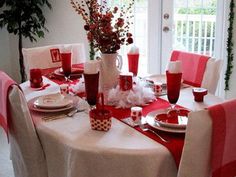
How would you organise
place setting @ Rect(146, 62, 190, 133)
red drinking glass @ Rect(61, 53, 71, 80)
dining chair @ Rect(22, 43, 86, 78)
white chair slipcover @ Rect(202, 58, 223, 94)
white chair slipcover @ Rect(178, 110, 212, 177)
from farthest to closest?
dining chair @ Rect(22, 43, 86, 78)
red drinking glass @ Rect(61, 53, 71, 80)
white chair slipcover @ Rect(202, 58, 223, 94)
place setting @ Rect(146, 62, 190, 133)
white chair slipcover @ Rect(178, 110, 212, 177)

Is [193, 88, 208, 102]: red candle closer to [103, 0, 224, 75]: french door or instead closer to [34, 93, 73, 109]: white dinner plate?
[34, 93, 73, 109]: white dinner plate

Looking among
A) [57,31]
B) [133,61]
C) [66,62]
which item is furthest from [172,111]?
[57,31]

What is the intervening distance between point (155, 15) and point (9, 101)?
8.36 feet

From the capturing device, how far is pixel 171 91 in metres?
1.60

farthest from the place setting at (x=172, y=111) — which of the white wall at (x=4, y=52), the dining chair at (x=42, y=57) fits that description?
the white wall at (x=4, y=52)

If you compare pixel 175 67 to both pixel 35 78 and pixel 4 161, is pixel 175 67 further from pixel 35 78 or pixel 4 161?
pixel 4 161

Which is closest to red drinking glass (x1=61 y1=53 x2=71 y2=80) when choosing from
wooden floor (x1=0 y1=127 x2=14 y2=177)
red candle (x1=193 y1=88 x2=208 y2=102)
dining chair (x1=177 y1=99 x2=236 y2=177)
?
red candle (x1=193 y1=88 x2=208 y2=102)

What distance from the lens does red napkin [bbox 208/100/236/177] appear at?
1.14 metres

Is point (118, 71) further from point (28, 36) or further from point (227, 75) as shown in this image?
point (28, 36)

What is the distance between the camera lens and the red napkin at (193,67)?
2.19 meters

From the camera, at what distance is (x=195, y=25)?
11.7 ft

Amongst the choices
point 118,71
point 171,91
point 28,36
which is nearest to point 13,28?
point 28,36

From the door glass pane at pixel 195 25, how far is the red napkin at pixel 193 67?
4.23 feet

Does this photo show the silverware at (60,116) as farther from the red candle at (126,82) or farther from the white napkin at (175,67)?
the white napkin at (175,67)
